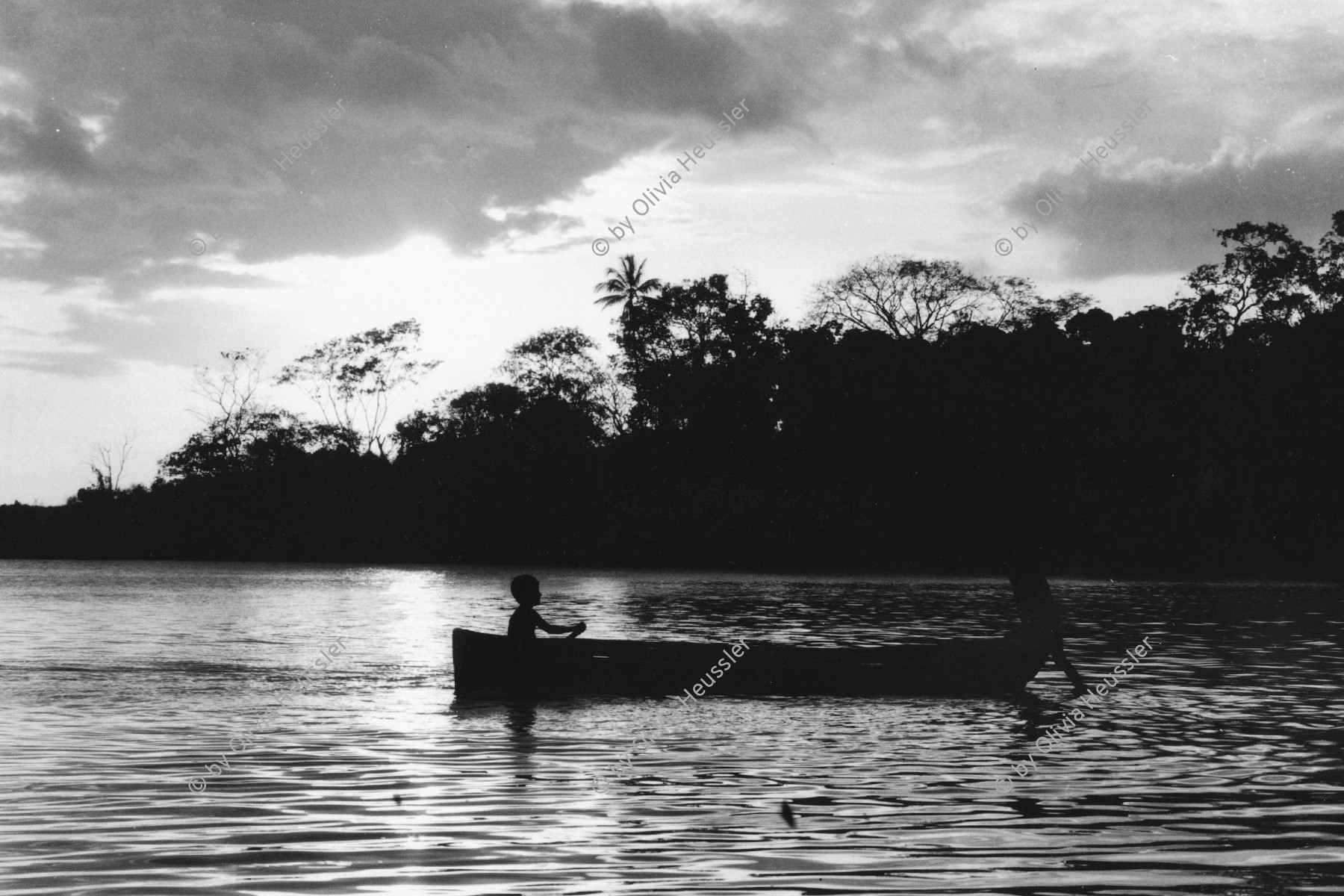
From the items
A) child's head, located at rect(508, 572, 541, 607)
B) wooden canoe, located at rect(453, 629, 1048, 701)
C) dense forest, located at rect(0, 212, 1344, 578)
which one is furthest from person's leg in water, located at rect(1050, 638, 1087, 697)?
dense forest, located at rect(0, 212, 1344, 578)

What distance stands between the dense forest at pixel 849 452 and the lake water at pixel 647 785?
37903 millimetres

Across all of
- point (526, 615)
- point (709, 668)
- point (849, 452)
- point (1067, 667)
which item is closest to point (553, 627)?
point (526, 615)

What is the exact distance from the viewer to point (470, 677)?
17.0 m

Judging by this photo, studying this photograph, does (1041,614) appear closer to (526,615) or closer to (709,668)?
(709,668)

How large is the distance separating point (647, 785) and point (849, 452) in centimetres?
6064

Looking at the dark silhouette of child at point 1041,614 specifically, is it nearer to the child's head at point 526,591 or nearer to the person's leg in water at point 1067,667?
→ the person's leg in water at point 1067,667

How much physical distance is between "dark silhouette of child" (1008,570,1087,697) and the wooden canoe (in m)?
0.50

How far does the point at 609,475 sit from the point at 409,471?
490 inches

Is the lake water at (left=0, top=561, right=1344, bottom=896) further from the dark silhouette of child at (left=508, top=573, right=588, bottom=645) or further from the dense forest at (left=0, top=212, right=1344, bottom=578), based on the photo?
the dense forest at (left=0, top=212, right=1344, bottom=578)

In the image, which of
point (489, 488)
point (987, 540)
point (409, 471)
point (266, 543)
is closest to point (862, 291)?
point (987, 540)

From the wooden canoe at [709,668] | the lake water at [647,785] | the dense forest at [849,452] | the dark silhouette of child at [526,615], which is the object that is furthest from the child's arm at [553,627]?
the dense forest at [849,452]

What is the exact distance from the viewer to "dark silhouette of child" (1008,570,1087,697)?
17125mm

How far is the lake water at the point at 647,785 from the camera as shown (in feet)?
25.1

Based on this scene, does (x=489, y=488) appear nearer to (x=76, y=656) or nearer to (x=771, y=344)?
(x=771, y=344)
